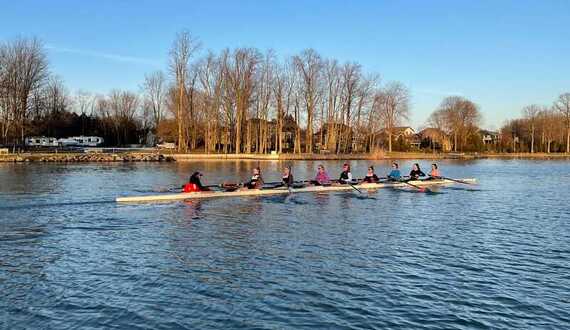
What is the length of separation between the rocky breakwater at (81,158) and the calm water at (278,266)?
43674 millimetres

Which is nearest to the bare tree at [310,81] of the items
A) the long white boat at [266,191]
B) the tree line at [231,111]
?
the tree line at [231,111]

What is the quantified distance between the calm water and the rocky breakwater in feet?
143

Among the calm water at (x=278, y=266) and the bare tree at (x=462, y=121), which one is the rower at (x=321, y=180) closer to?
the calm water at (x=278, y=266)

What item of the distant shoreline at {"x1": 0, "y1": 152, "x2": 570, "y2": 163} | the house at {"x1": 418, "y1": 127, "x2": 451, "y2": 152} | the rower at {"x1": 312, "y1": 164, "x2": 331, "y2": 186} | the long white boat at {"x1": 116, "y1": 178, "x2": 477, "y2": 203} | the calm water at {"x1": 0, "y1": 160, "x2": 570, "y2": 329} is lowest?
the calm water at {"x1": 0, "y1": 160, "x2": 570, "y2": 329}

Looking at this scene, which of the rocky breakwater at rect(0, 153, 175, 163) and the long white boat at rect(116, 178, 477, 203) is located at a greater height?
the rocky breakwater at rect(0, 153, 175, 163)

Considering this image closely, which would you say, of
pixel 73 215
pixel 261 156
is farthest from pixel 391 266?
pixel 261 156

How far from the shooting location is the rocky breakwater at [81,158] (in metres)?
64.6

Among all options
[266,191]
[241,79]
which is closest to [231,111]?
[241,79]

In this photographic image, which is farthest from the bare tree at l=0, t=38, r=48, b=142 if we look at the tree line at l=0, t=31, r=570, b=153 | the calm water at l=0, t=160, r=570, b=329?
the calm water at l=0, t=160, r=570, b=329

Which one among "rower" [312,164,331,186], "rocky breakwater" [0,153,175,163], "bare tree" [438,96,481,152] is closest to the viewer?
"rower" [312,164,331,186]

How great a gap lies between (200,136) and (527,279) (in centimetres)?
8588

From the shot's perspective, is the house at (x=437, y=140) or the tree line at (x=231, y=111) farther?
the house at (x=437, y=140)

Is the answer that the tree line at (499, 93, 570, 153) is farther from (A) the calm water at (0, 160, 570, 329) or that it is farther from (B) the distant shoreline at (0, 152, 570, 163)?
(A) the calm water at (0, 160, 570, 329)

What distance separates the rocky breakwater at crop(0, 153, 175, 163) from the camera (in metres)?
64.6
